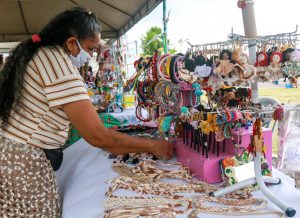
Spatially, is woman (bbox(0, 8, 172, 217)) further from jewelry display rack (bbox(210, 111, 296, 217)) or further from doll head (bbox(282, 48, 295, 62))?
doll head (bbox(282, 48, 295, 62))

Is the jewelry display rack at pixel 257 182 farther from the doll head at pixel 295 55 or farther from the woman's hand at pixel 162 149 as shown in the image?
the woman's hand at pixel 162 149

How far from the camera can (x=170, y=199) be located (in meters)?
0.89

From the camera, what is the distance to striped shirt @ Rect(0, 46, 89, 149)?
951 millimetres

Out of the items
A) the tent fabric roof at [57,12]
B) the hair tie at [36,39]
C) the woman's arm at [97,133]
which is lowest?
the woman's arm at [97,133]

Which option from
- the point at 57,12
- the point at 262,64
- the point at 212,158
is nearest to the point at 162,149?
the point at 212,158

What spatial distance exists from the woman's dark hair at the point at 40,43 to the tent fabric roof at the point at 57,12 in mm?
2310

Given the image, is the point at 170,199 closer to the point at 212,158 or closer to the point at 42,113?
the point at 212,158

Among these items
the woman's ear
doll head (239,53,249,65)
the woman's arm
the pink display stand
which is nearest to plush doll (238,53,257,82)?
doll head (239,53,249,65)

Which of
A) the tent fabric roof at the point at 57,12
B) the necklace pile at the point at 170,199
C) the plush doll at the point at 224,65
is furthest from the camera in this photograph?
the tent fabric roof at the point at 57,12

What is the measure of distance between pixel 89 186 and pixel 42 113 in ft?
1.05

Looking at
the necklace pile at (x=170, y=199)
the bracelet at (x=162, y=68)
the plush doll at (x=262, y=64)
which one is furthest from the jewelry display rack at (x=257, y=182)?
the bracelet at (x=162, y=68)

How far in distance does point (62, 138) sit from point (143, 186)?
0.35m

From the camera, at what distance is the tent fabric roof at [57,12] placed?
395 cm

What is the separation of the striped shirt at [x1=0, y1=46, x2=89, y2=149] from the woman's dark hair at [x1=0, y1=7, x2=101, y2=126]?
3 centimetres
